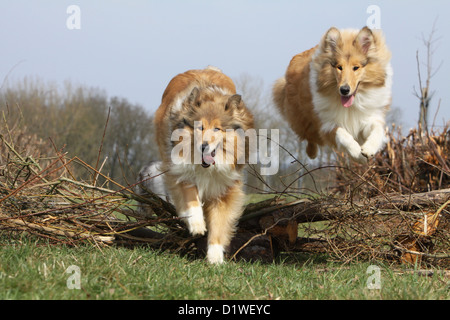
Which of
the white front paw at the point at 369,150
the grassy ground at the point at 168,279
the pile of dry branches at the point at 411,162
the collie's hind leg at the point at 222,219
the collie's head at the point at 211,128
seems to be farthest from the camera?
the pile of dry branches at the point at 411,162

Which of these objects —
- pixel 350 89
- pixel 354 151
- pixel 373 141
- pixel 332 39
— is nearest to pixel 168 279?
pixel 354 151

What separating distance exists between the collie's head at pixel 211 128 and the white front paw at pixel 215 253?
0.87 m

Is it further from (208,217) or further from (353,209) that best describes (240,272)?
(353,209)

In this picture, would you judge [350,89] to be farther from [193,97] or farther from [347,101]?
[193,97]

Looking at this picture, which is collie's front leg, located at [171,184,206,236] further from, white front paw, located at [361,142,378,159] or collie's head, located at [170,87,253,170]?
white front paw, located at [361,142,378,159]

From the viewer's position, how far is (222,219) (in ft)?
18.0

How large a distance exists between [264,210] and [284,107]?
257 centimetres

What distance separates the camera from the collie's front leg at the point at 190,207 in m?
5.19

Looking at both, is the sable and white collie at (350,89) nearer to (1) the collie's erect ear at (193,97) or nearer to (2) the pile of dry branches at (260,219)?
(2) the pile of dry branches at (260,219)

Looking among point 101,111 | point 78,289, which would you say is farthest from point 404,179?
point 101,111

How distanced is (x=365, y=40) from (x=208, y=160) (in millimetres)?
2712

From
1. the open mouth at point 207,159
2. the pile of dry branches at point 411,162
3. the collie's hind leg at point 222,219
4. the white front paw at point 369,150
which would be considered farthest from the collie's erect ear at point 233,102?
the pile of dry branches at point 411,162

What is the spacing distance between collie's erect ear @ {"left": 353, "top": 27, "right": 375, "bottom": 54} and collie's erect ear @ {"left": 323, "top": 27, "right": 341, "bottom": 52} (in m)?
0.22

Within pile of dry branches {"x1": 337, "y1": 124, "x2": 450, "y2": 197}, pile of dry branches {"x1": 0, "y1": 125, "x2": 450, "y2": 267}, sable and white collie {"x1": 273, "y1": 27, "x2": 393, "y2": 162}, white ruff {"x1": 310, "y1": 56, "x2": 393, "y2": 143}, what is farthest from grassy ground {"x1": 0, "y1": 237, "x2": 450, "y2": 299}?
pile of dry branches {"x1": 337, "y1": 124, "x2": 450, "y2": 197}
